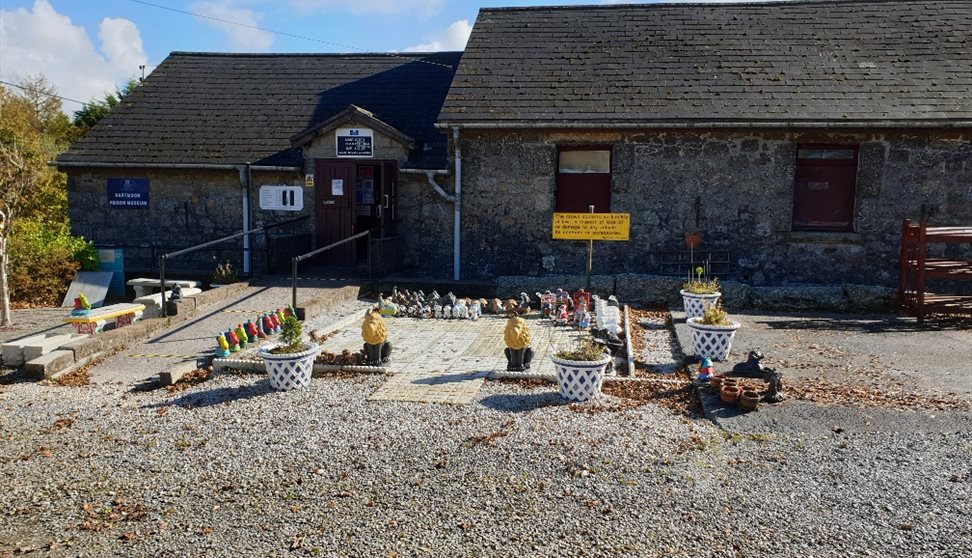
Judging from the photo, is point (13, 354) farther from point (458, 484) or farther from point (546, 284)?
point (546, 284)

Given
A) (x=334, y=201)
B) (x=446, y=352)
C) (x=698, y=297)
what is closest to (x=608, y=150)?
(x=698, y=297)

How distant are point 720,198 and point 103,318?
33.7 feet

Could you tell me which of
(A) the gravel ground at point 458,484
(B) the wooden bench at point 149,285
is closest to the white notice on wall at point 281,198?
(B) the wooden bench at point 149,285

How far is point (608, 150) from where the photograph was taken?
44.8ft

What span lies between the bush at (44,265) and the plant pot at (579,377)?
32.7ft

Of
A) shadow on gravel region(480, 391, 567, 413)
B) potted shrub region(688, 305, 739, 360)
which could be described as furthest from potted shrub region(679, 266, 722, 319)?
shadow on gravel region(480, 391, 567, 413)

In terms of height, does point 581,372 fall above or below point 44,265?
below

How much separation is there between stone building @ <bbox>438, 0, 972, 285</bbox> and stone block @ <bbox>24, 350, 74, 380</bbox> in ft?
24.2

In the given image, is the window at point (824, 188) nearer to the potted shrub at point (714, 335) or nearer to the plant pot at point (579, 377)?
the potted shrub at point (714, 335)

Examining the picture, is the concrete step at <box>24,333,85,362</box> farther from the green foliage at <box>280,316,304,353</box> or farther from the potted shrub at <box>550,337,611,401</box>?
the potted shrub at <box>550,337,611,401</box>

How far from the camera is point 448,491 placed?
5074 millimetres

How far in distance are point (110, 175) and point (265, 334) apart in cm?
828

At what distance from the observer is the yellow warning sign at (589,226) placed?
39.2 ft

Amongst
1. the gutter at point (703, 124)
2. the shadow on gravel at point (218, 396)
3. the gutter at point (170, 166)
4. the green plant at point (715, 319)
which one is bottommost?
the shadow on gravel at point (218, 396)
